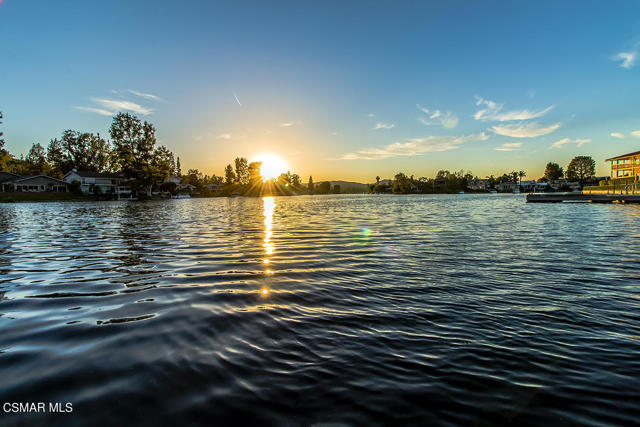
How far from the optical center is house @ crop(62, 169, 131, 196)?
88375 millimetres

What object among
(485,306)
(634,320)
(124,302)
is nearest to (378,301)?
(485,306)

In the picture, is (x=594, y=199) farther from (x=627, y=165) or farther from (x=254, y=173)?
(x=254, y=173)

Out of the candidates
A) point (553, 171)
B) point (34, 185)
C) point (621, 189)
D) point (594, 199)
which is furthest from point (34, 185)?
point (553, 171)

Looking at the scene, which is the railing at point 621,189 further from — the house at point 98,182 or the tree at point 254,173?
the tree at point 254,173

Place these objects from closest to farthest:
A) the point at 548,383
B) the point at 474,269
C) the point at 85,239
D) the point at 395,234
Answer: the point at 548,383, the point at 474,269, the point at 85,239, the point at 395,234

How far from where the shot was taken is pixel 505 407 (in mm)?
2924

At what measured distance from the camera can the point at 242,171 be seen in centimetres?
16588

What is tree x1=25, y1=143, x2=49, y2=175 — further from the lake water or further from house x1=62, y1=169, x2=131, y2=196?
the lake water

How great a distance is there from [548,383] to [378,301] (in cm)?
291

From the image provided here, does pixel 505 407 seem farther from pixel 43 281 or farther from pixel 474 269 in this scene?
pixel 43 281

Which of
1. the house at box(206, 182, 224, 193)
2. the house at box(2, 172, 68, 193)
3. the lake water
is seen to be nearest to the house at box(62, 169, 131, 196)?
the house at box(2, 172, 68, 193)

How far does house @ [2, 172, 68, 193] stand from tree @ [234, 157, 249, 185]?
83.7 m

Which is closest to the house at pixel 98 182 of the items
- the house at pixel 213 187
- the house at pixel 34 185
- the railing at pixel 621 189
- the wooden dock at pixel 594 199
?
the house at pixel 34 185

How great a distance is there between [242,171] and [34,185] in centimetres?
9292
